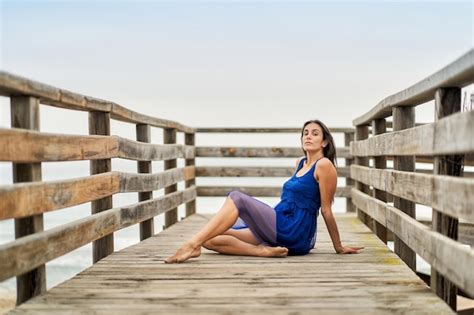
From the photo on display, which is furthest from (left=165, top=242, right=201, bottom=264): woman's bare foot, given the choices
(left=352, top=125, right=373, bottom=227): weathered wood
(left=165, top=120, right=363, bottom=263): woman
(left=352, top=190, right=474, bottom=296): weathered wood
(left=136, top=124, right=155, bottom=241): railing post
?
(left=352, top=125, right=373, bottom=227): weathered wood

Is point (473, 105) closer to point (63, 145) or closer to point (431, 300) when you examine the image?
point (431, 300)

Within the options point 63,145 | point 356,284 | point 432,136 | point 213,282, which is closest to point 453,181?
point 432,136

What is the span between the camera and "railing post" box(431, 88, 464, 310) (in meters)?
3.81

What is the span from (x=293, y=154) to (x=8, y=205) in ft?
25.1

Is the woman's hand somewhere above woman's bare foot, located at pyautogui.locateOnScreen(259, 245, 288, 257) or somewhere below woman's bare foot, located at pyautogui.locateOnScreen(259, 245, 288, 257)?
below

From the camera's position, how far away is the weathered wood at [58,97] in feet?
11.9

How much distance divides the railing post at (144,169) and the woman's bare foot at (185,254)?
1.71 m

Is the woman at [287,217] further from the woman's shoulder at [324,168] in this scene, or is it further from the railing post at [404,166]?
the railing post at [404,166]

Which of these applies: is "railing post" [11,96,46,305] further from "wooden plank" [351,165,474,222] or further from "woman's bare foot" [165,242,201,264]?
"wooden plank" [351,165,474,222]

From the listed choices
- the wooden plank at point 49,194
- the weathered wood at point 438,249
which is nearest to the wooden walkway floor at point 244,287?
the weathered wood at point 438,249

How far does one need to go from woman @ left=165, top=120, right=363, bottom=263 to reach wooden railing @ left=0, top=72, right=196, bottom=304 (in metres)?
0.79

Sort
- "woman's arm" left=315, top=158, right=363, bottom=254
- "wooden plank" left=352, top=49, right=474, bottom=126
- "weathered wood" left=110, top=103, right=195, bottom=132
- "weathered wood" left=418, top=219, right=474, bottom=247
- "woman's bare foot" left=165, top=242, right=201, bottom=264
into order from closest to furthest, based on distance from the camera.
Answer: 1. "wooden plank" left=352, top=49, right=474, bottom=126
2. "woman's bare foot" left=165, top=242, right=201, bottom=264
3. "woman's arm" left=315, top=158, right=363, bottom=254
4. "weathered wood" left=110, top=103, right=195, bottom=132
5. "weathered wood" left=418, top=219, right=474, bottom=247

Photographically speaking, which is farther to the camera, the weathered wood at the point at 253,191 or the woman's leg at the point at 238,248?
the weathered wood at the point at 253,191

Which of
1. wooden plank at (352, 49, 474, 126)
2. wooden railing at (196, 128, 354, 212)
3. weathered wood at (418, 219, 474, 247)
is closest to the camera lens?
wooden plank at (352, 49, 474, 126)
